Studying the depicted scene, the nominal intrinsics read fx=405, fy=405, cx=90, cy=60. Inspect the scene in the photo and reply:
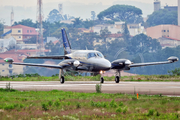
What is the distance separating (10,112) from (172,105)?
24.4 ft

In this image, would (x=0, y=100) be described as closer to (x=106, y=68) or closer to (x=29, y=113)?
(x=29, y=113)

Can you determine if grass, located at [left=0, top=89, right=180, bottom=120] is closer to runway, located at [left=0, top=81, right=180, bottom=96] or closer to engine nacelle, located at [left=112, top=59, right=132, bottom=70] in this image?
runway, located at [left=0, top=81, right=180, bottom=96]

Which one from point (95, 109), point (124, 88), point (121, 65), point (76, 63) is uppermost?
point (76, 63)

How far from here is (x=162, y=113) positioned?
16.9 metres

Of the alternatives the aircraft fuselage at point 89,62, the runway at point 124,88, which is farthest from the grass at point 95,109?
the aircraft fuselage at point 89,62

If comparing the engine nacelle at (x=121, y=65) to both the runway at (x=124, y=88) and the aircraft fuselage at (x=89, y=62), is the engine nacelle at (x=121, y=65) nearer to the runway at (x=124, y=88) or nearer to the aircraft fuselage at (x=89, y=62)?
the aircraft fuselage at (x=89, y=62)

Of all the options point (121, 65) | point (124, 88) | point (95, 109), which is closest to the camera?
point (95, 109)

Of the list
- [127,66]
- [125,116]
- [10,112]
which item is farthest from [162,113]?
[127,66]

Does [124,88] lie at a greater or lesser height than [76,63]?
lesser

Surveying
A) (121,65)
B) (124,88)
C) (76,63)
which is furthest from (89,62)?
(124,88)

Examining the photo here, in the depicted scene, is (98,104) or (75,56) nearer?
(98,104)

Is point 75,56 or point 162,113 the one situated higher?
point 75,56

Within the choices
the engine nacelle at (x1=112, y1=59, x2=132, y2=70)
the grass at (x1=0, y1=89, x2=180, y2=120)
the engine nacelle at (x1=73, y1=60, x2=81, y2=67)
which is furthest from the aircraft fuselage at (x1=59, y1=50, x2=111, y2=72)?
the grass at (x1=0, y1=89, x2=180, y2=120)

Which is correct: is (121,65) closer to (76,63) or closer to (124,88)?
(76,63)
